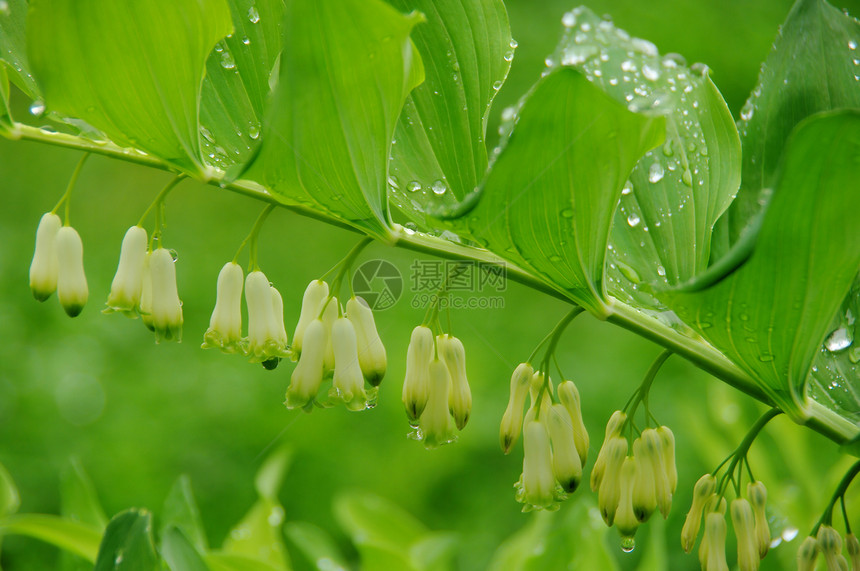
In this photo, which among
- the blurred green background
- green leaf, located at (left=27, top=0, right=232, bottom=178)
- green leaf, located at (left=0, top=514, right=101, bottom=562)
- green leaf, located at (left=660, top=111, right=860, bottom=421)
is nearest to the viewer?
green leaf, located at (left=660, top=111, right=860, bottom=421)

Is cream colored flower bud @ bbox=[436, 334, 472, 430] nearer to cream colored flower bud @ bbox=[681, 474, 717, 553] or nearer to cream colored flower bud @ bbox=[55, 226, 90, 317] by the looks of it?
cream colored flower bud @ bbox=[681, 474, 717, 553]

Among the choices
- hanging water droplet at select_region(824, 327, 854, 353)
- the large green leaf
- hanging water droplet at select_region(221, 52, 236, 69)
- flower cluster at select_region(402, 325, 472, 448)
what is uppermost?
hanging water droplet at select_region(221, 52, 236, 69)

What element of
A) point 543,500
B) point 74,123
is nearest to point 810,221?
point 543,500

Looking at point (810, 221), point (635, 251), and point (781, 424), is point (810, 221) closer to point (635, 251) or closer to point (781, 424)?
point (635, 251)

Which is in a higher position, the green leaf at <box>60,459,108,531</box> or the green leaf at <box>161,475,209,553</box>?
the green leaf at <box>161,475,209,553</box>

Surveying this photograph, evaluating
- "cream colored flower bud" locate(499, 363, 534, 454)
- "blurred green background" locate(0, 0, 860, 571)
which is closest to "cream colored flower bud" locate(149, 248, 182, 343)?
"cream colored flower bud" locate(499, 363, 534, 454)

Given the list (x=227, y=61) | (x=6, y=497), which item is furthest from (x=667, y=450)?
(x=6, y=497)
